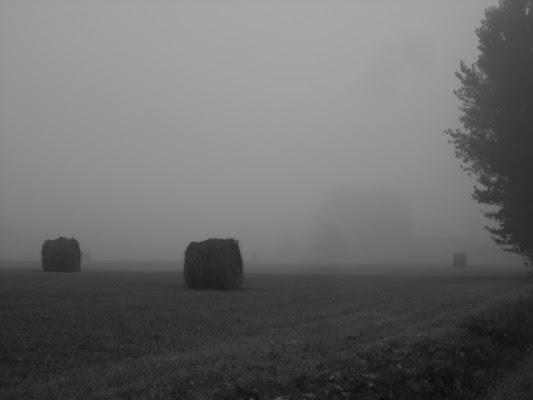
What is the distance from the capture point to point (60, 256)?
32969mm

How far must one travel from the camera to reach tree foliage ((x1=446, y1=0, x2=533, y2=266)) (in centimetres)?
3247

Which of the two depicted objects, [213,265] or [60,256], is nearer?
[213,265]

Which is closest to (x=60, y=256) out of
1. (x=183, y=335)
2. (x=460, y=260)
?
(x=183, y=335)

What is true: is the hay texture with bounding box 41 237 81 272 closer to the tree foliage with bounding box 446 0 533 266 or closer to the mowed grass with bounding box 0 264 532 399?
the mowed grass with bounding box 0 264 532 399

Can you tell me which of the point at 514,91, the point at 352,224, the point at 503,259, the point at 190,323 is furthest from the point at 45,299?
the point at 503,259

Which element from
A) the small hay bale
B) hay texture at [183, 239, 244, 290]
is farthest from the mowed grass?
the small hay bale

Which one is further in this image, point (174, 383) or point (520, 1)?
point (520, 1)

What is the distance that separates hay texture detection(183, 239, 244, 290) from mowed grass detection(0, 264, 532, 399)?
2620 millimetres

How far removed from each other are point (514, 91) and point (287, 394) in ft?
103

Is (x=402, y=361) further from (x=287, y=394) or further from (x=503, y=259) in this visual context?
(x=503, y=259)

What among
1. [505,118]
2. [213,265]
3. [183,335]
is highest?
[505,118]

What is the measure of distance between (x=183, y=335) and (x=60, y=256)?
23.5 metres

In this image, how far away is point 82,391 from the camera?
7879 mm

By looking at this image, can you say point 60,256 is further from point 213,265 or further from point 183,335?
point 183,335
